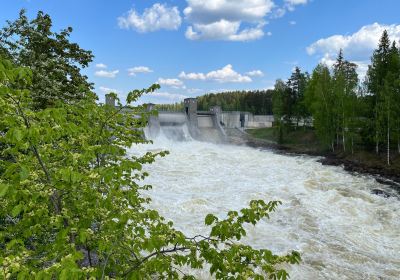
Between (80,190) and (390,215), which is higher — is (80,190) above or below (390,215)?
above

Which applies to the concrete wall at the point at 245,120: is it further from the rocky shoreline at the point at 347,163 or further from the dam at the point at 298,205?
the dam at the point at 298,205

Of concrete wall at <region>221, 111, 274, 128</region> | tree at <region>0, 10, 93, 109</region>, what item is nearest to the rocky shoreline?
tree at <region>0, 10, 93, 109</region>

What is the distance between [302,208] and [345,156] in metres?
20.7

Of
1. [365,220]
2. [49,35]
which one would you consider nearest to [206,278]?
[365,220]

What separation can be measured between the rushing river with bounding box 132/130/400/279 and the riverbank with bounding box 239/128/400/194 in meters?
1.60

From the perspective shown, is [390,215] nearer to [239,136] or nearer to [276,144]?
[276,144]

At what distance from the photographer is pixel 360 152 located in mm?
36344

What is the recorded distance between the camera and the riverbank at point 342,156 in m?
27.8

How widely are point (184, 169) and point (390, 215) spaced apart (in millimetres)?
16926

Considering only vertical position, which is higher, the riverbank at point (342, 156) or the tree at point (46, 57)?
the tree at point (46, 57)

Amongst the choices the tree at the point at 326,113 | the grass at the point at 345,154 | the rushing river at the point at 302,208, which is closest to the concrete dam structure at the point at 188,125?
the grass at the point at 345,154

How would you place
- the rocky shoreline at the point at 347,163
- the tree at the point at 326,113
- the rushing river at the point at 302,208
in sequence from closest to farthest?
1. the rushing river at the point at 302,208
2. the rocky shoreline at the point at 347,163
3. the tree at the point at 326,113

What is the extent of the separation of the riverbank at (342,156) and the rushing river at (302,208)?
1.60 meters

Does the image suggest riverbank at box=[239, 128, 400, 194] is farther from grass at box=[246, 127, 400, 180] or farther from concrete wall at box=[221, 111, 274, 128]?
concrete wall at box=[221, 111, 274, 128]
